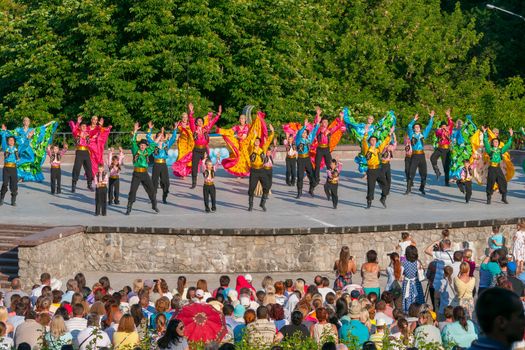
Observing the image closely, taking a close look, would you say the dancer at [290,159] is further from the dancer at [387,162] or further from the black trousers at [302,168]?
the dancer at [387,162]

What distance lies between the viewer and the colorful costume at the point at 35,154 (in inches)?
1217

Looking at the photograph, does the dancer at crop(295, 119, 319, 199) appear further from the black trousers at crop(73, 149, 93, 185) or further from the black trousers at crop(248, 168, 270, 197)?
the black trousers at crop(73, 149, 93, 185)

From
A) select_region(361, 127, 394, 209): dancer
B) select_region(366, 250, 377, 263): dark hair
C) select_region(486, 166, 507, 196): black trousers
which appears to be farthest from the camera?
select_region(486, 166, 507, 196): black trousers

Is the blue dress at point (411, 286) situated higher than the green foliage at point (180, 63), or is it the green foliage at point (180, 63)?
the green foliage at point (180, 63)

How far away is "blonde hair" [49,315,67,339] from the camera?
1309 centimetres

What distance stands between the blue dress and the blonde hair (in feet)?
21.8

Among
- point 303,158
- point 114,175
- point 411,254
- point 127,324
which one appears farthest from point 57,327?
point 303,158

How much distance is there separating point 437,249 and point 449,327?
552 cm

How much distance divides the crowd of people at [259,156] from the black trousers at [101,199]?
20mm

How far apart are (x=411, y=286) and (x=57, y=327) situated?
6825 mm

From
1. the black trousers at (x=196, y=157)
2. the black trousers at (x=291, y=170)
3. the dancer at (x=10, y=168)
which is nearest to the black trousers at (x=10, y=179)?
the dancer at (x=10, y=168)

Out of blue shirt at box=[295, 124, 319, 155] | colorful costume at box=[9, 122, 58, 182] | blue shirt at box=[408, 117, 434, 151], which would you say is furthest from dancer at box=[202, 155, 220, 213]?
colorful costume at box=[9, 122, 58, 182]

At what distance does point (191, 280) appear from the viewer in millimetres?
23172

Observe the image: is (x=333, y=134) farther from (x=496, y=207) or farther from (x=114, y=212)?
(x=114, y=212)
